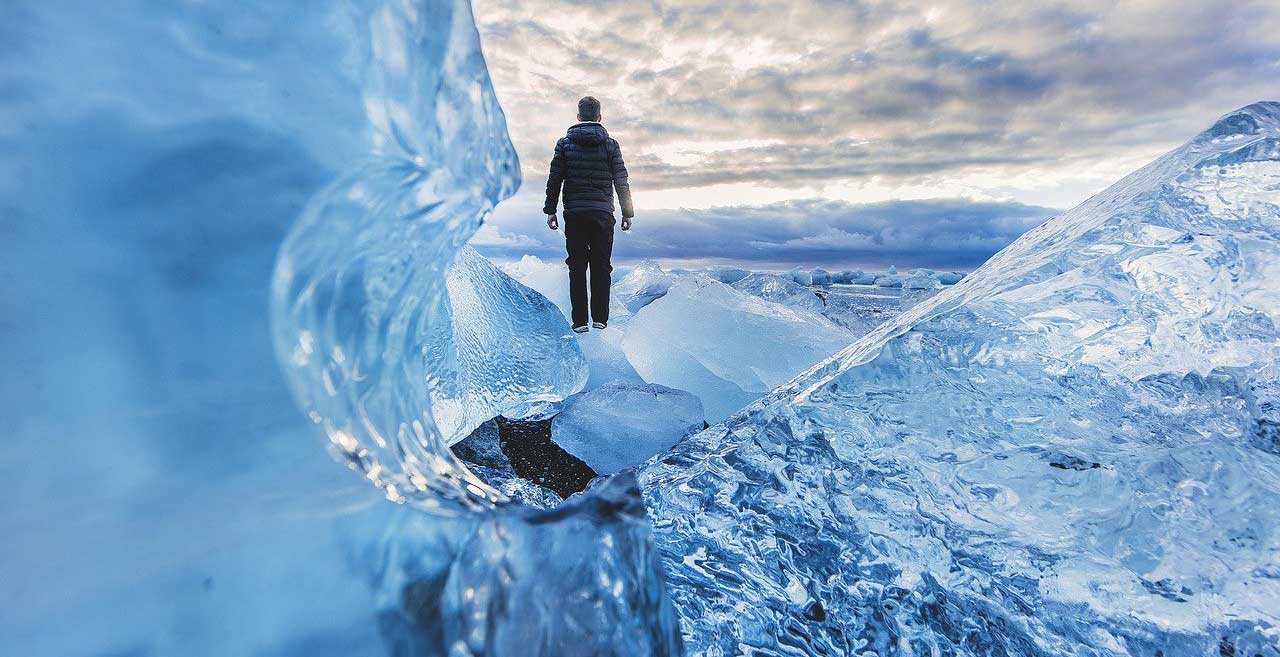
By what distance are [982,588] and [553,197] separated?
3712 mm

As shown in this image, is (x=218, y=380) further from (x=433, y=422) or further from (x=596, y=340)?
(x=596, y=340)

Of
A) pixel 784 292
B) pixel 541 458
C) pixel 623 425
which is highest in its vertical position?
pixel 784 292

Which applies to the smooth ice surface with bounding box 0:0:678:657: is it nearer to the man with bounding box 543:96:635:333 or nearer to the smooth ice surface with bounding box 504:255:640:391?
the smooth ice surface with bounding box 504:255:640:391

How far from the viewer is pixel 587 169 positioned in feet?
13.0

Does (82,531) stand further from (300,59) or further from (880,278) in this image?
(880,278)

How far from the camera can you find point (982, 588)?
847mm

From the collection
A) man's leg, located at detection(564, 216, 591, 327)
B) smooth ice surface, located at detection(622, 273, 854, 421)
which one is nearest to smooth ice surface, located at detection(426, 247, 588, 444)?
smooth ice surface, located at detection(622, 273, 854, 421)

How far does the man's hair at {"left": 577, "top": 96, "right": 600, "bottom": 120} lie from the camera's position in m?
3.98

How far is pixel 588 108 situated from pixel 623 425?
272cm

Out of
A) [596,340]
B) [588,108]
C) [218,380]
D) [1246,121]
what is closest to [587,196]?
[588,108]

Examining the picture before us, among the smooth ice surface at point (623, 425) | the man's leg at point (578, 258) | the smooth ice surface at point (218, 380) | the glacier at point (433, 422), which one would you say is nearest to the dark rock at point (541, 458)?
the smooth ice surface at point (623, 425)

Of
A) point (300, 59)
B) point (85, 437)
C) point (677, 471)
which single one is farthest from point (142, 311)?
point (677, 471)

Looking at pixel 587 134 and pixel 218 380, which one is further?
pixel 587 134

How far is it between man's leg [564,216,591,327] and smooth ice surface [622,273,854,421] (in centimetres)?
130
